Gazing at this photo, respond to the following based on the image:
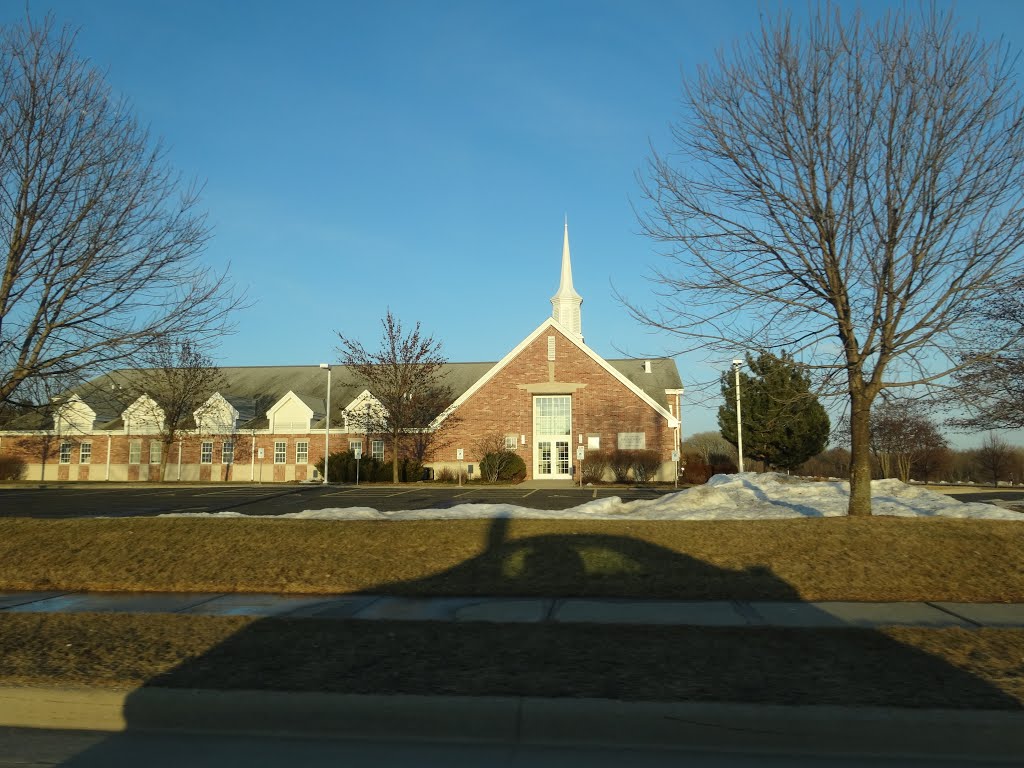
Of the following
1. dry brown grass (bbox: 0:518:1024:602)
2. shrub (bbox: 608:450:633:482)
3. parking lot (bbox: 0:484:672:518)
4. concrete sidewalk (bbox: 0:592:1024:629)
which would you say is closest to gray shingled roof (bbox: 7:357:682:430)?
shrub (bbox: 608:450:633:482)

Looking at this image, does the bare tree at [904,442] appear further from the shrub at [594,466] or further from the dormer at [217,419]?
the dormer at [217,419]

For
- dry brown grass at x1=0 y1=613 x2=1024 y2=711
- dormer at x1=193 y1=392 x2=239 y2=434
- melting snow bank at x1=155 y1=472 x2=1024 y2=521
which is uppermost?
dormer at x1=193 y1=392 x2=239 y2=434

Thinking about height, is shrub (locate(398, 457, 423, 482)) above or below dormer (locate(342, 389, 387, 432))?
below

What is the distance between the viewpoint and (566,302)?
148 ft

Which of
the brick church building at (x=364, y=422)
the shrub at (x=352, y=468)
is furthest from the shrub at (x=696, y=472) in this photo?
the shrub at (x=352, y=468)

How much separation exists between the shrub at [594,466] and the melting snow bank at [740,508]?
17795 mm

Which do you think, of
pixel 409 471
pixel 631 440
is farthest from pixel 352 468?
pixel 631 440

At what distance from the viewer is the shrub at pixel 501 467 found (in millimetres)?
38094

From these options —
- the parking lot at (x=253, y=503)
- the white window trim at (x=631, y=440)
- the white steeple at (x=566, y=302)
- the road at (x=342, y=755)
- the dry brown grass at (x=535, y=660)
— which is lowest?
the road at (x=342, y=755)

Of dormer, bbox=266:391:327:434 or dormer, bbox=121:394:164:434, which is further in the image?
dormer, bbox=121:394:164:434

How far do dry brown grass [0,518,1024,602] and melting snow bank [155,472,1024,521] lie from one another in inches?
94.0

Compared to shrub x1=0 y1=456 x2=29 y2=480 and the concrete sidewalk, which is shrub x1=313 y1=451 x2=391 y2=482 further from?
the concrete sidewalk

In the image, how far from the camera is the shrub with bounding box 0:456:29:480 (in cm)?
4781

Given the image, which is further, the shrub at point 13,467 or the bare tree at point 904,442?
the shrub at point 13,467
